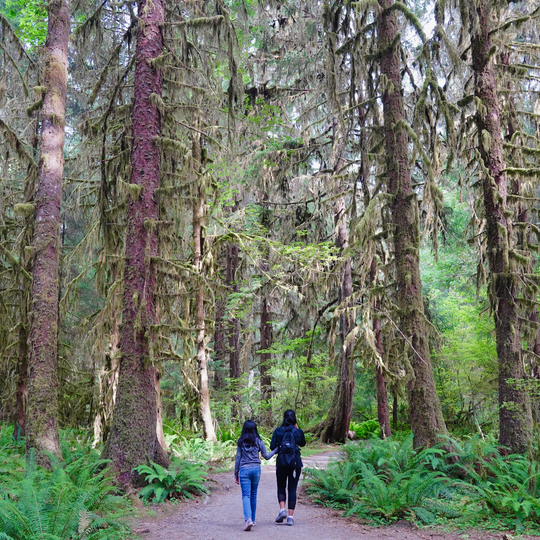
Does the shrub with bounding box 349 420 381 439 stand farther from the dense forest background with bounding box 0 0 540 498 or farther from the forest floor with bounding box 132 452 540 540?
the forest floor with bounding box 132 452 540 540

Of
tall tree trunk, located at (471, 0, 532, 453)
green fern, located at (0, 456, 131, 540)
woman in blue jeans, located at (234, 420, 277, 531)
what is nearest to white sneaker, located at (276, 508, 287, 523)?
woman in blue jeans, located at (234, 420, 277, 531)

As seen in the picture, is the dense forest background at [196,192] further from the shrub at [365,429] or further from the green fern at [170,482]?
the shrub at [365,429]

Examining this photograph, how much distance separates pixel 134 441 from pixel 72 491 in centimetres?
235

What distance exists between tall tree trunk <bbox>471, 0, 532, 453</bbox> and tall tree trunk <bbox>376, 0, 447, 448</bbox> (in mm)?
1400

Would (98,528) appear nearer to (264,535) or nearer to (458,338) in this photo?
(264,535)

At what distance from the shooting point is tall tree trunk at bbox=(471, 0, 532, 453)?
28.3ft

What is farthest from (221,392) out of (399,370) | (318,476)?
(318,476)

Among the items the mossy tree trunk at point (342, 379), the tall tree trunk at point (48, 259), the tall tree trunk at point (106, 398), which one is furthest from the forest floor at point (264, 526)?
the mossy tree trunk at point (342, 379)

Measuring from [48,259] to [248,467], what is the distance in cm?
467

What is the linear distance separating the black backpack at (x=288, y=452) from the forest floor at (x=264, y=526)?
83cm

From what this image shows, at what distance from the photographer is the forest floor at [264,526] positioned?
19.4ft

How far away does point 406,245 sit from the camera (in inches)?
339

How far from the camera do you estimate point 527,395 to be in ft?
28.2

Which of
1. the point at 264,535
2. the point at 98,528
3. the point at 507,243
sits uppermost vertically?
the point at 507,243
